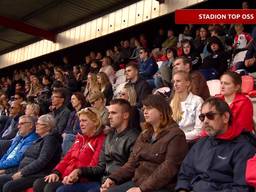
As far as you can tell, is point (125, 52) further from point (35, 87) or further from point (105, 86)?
point (105, 86)

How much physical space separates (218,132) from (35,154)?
8.00 feet

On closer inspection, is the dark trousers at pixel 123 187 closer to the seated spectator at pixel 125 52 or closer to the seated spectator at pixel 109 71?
the seated spectator at pixel 109 71

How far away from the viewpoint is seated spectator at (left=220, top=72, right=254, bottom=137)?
332 centimetres

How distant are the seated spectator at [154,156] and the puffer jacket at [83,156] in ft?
2.17

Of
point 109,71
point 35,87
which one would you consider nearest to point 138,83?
point 109,71

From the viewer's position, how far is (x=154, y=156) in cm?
354

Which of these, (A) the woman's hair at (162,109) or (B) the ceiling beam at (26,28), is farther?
(B) the ceiling beam at (26,28)

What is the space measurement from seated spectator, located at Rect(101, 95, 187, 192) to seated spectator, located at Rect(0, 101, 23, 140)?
3424 millimetres

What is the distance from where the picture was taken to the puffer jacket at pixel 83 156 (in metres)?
4.48

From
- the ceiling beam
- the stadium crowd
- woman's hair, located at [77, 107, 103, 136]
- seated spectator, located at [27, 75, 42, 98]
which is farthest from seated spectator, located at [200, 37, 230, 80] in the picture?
the ceiling beam

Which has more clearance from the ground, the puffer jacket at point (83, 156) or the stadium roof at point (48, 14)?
the stadium roof at point (48, 14)

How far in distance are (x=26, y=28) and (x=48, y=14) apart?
120 cm

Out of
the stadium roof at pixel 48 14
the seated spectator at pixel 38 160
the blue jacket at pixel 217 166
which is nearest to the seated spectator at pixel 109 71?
the stadium roof at pixel 48 14

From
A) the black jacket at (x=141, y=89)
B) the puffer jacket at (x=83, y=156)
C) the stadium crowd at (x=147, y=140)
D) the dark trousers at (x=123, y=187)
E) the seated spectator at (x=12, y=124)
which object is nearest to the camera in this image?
the stadium crowd at (x=147, y=140)
